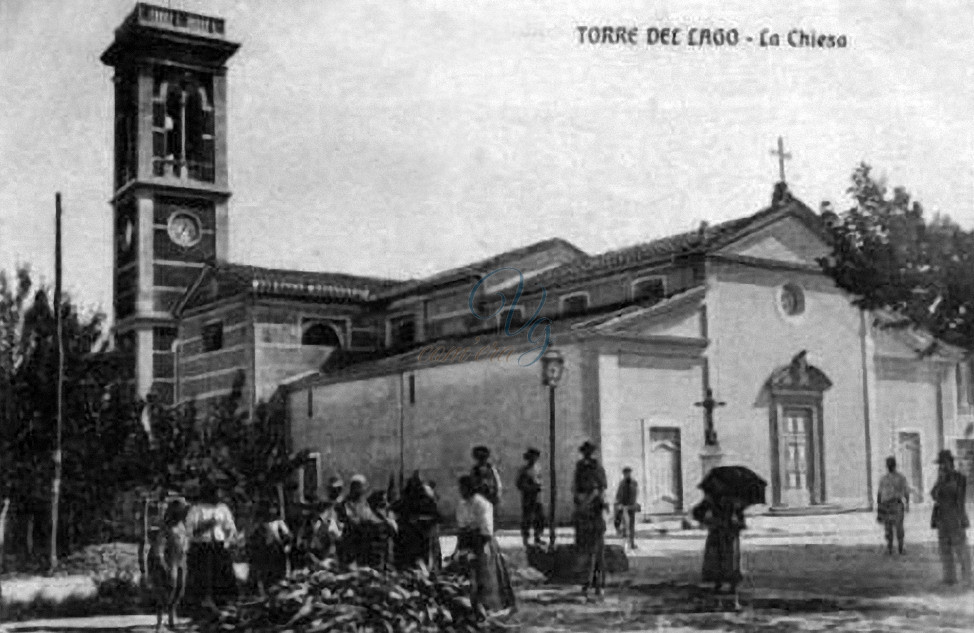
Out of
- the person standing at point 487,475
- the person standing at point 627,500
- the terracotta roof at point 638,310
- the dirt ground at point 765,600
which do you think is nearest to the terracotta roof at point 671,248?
the terracotta roof at point 638,310

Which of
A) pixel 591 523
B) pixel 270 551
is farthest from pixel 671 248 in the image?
pixel 270 551

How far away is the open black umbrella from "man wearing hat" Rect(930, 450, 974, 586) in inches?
65.7

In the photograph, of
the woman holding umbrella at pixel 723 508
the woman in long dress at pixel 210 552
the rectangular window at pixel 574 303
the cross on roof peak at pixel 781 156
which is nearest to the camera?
the woman in long dress at pixel 210 552

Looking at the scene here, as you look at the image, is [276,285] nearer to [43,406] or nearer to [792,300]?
[792,300]

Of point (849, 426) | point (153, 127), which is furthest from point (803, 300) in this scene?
point (153, 127)

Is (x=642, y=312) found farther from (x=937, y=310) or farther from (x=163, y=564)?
(x=163, y=564)

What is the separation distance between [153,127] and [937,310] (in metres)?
15.3

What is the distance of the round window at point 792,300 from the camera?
15500 mm

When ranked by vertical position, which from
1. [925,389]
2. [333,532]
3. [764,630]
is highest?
[925,389]

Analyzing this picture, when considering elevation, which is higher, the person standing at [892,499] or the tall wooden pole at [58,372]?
the tall wooden pole at [58,372]

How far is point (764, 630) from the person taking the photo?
278 inches

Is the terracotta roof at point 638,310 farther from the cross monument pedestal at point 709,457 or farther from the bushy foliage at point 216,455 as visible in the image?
the bushy foliage at point 216,455

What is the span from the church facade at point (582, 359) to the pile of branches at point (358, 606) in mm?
4730

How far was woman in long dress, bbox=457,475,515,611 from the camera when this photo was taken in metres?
7.52
